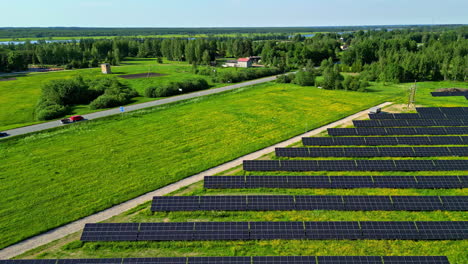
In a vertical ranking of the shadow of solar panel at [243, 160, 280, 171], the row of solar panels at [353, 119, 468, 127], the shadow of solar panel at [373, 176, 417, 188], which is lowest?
the shadow of solar panel at [373, 176, 417, 188]

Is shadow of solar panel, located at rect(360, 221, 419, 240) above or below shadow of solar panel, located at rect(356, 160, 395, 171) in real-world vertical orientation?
below

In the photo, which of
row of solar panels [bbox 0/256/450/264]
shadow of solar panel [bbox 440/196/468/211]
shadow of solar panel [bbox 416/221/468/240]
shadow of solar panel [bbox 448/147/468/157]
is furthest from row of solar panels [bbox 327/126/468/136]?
row of solar panels [bbox 0/256/450/264]

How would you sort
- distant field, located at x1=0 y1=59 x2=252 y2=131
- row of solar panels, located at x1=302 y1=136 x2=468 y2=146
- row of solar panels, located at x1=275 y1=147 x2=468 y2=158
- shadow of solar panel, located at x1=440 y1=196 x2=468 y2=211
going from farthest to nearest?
distant field, located at x1=0 y1=59 x2=252 y2=131 → row of solar panels, located at x1=302 y1=136 x2=468 y2=146 → row of solar panels, located at x1=275 y1=147 x2=468 y2=158 → shadow of solar panel, located at x1=440 y1=196 x2=468 y2=211

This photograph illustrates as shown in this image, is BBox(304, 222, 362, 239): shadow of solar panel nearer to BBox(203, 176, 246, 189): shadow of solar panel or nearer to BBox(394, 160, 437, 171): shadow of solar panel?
BBox(203, 176, 246, 189): shadow of solar panel

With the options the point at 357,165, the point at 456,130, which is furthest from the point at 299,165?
the point at 456,130

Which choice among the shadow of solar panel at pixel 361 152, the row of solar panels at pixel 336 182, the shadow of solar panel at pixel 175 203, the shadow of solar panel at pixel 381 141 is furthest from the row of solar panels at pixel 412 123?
the shadow of solar panel at pixel 175 203

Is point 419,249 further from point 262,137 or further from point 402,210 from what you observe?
point 262,137
